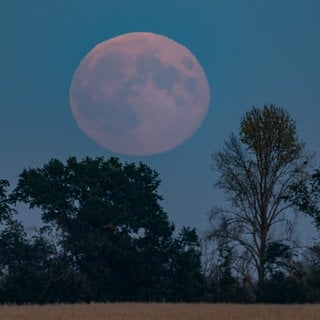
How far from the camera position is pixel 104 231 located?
5231 cm

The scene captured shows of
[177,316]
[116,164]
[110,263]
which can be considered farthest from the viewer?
[116,164]

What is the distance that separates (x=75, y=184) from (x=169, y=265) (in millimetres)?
8658

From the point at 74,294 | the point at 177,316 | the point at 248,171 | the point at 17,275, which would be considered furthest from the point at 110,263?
the point at 177,316

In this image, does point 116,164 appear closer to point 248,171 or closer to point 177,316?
point 248,171

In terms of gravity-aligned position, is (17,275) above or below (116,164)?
below

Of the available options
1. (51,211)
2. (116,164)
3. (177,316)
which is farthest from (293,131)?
(177,316)

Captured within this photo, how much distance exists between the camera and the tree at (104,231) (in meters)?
51.1

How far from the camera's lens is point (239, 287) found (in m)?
50.2

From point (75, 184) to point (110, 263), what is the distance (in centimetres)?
608

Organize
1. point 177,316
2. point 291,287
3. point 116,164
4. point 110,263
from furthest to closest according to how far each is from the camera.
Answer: point 116,164 < point 110,263 < point 291,287 < point 177,316

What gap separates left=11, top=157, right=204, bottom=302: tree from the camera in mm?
51062

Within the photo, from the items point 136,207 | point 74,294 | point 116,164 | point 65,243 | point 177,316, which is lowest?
point 177,316

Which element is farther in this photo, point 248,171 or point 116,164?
point 116,164

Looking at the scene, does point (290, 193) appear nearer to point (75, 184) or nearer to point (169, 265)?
point (169, 265)
